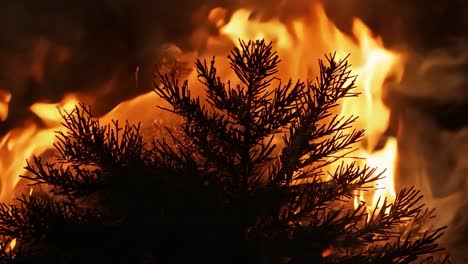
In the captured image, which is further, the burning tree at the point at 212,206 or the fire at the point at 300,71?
the fire at the point at 300,71

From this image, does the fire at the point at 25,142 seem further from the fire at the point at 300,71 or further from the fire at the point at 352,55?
the fire at the point at 352,55

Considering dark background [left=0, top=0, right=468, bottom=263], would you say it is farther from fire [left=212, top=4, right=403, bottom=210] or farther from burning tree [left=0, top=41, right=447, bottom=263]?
burning tree [left=0, top=41, right=447, bottom=263]

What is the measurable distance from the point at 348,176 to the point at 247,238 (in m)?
0.19

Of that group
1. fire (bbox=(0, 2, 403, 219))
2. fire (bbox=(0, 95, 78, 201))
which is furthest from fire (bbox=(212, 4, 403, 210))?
fire (bbox=(0, 95, 78, 201))

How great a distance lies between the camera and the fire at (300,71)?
1.46m

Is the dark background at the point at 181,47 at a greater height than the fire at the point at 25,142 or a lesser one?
greater

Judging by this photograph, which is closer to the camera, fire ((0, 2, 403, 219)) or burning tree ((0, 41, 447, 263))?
burning tree ((0, 41, 447, 263))

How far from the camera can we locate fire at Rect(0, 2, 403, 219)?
1.46 meters

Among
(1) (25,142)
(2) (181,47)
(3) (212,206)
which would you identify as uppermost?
(2) (181,47)

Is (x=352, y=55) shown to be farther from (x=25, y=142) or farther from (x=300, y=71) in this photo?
(x=25, y=142)

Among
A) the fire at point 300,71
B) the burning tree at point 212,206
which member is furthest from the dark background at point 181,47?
the burning tree at point 212,206

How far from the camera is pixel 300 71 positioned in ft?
4.91

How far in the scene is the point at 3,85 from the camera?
61.7 inches

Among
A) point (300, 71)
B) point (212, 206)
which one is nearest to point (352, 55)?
point (300, 71)
